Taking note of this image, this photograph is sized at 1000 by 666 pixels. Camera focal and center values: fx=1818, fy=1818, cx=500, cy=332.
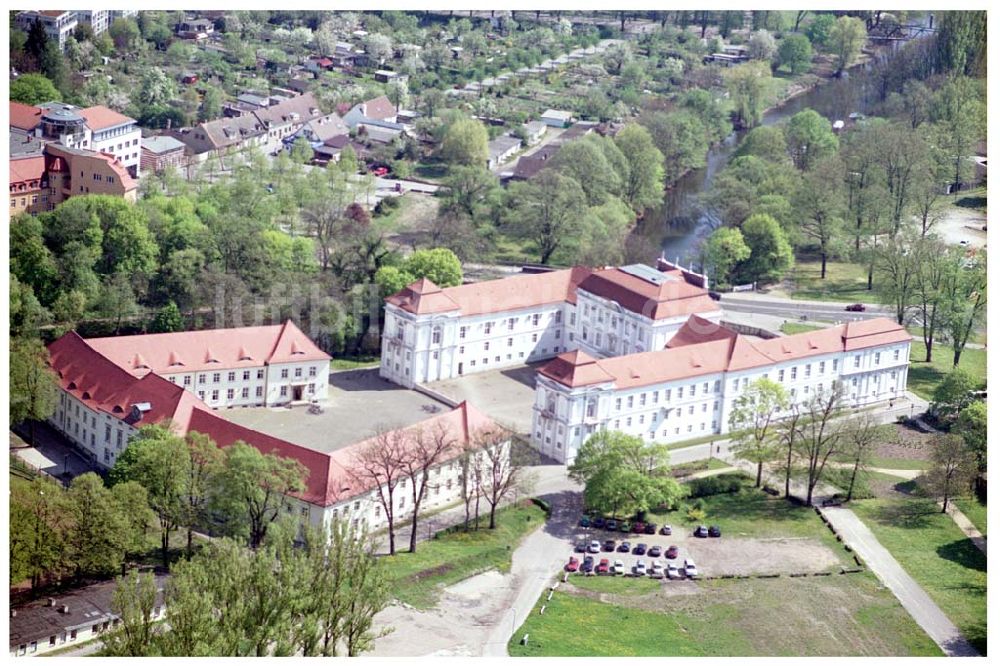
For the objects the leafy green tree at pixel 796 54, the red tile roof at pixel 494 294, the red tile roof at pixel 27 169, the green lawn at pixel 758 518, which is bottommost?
the green lawn at pixel 758 518

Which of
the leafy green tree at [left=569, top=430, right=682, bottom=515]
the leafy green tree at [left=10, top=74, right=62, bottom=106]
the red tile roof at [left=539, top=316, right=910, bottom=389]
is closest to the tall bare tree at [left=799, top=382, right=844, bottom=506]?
the red tile roof at [left=539, top=316, right=910, bottom=389]

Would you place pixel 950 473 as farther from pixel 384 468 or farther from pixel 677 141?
pixel 677 141

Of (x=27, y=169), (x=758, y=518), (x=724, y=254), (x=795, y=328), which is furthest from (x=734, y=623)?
(x=27, y=169)

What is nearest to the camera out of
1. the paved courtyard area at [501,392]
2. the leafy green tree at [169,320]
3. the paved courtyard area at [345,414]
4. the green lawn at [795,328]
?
the paved courtyard area at [345,414]

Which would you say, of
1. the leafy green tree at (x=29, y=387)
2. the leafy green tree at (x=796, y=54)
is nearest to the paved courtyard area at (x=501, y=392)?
the leafy green tree at (x=29, y=387)

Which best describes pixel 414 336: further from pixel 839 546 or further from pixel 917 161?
pixel 917 161

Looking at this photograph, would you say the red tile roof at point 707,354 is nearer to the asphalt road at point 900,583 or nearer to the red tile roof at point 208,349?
the asphalt road at point 900,583
